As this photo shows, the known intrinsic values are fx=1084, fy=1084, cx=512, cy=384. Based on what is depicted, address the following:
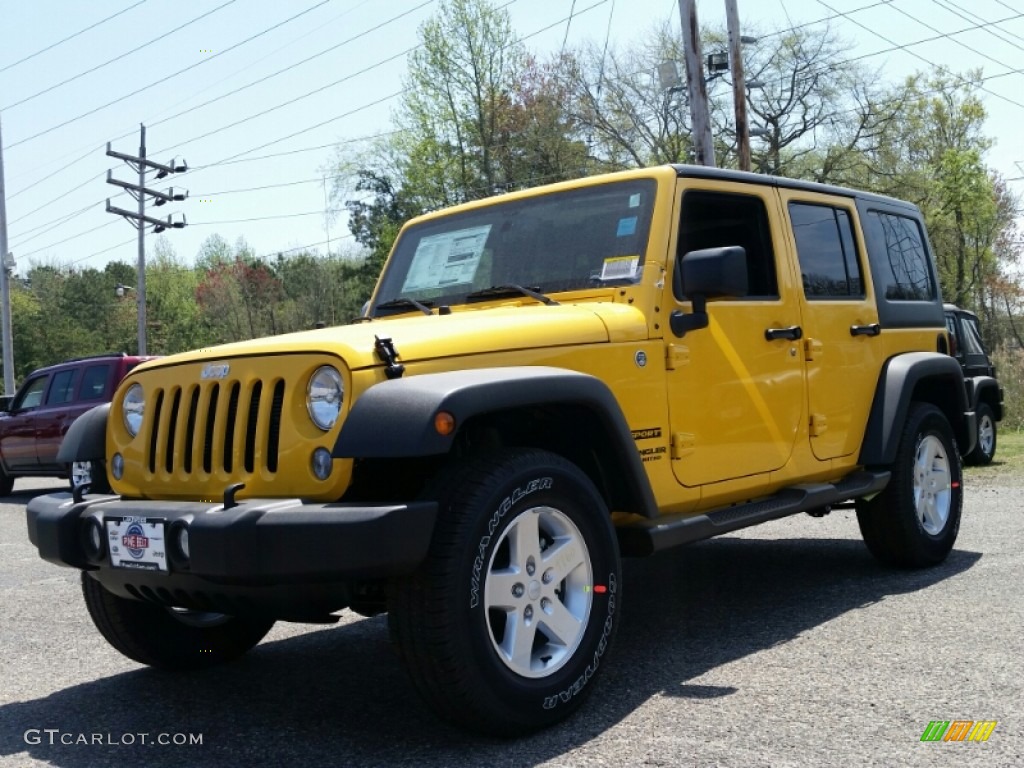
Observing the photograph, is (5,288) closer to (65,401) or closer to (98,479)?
(65,401)

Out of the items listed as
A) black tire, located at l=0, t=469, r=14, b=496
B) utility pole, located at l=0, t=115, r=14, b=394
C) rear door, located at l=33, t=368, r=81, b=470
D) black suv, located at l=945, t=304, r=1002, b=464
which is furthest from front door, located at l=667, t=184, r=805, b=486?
utility pole, located at l=0, t=115, r=14, b=394

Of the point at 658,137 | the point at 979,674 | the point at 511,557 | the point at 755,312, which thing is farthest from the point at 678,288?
the point at 658,137

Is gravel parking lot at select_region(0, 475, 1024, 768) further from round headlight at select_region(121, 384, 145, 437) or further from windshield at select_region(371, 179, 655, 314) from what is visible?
windshield at select_region(371, 179, 655, 314)

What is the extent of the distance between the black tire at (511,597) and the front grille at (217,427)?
0.60m

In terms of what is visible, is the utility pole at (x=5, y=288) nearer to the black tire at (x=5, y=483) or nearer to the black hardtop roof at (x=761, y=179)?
the black tire at (x=5, y=483)

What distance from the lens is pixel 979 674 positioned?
12.9 feet

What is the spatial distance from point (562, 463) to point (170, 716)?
1717mm

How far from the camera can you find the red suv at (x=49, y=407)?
43.2ft

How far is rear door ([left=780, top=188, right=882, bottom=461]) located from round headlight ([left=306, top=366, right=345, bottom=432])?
267cm

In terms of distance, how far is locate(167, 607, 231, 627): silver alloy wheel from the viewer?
4469mm

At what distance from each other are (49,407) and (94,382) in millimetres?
1006

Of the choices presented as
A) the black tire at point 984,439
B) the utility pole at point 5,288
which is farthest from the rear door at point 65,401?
the utility pole at point 5,288

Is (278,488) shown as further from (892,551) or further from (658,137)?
(658,137)

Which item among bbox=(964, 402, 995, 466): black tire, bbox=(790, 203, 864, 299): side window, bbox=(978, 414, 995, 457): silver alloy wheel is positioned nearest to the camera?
bbox=(790, 203, 864, 299): side window
